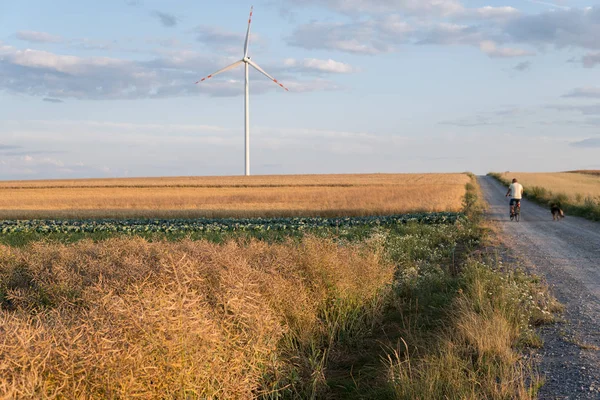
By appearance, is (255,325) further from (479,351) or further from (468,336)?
(468,336)

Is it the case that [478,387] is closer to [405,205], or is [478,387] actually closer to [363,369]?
[363,369]

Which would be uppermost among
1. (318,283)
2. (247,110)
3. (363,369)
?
(247,110)

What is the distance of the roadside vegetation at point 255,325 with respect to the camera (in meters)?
4.48

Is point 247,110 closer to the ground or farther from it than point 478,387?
farther from it

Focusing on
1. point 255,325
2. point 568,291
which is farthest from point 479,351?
point 568,291

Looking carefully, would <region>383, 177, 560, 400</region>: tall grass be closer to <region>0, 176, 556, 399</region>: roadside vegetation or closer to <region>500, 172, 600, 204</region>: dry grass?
<region>0, 176, 556, 399</region>: roadside vegetation

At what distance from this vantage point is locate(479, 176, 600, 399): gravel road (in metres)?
6.83

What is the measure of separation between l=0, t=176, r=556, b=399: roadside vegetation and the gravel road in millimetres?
340

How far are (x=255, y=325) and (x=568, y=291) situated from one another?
7823 millimetres

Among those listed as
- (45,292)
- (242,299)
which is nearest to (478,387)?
(242,299)

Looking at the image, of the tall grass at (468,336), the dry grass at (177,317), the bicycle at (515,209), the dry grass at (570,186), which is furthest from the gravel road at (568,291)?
the dry grass at (570,186)

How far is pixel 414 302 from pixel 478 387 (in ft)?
16.7

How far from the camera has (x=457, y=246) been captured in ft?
62.3

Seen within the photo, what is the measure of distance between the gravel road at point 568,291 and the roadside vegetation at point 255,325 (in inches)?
13.4
